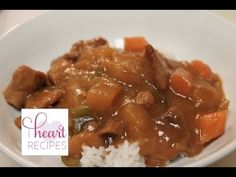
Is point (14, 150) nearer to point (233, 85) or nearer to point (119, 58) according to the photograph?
point (119, 58)

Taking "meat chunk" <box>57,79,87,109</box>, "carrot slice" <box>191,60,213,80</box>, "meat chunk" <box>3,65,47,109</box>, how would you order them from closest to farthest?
"meat chunk" <box>57,79,87,109</box>, "meat chunk" <box>3,65,47,109</box>, "carrot slice" <box>191,60,213,80</box>

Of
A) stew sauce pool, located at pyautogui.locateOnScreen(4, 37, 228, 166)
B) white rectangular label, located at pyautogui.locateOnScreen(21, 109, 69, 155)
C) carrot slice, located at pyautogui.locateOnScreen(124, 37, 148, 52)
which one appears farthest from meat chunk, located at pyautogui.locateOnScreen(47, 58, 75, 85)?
carrot slice, located at pyautogui.locateOnScreen(124, 37, 148, 52)

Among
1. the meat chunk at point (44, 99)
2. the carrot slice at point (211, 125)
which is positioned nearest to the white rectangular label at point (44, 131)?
the meat chunk at point (44, 99)

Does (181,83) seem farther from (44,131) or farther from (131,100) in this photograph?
(44,131)

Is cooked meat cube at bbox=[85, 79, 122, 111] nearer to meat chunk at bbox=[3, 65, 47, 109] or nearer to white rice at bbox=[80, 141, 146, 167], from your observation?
white rice at bbox=[80, 141, 146, 167]

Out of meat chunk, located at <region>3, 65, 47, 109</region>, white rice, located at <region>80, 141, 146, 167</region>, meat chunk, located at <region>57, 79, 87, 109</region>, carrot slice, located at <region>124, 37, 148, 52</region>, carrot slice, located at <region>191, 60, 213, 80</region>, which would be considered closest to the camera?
white rice, located at <region>80, 141, 146, 167</region>

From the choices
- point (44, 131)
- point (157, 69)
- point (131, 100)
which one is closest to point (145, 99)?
point (131, 100)

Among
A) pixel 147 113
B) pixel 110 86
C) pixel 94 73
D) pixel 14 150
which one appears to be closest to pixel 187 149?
pixel 147 113
